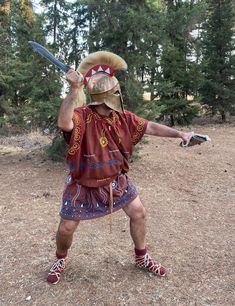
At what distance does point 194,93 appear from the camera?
1391 centimetres

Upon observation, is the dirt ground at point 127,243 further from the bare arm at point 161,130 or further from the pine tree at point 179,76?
the pine tree at point 179,76

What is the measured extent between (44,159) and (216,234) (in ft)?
14.1

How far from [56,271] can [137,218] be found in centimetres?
83

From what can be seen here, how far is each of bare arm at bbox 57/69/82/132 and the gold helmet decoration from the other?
16.8 inches

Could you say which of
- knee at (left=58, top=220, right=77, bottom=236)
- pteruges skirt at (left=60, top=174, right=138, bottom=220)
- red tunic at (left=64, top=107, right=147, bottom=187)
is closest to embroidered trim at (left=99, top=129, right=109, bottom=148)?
red tunic at (left=64, top=107, right=147, bottom=187)

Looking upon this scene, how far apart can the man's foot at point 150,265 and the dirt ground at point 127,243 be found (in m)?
0.06

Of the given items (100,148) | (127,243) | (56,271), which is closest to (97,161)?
(100,148)

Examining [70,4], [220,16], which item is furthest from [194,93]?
[70,4]

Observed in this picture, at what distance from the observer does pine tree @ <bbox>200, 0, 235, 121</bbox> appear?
14180 mm

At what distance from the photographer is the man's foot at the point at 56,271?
10.8 feet

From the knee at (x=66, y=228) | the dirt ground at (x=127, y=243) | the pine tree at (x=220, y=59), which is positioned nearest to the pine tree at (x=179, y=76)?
the pine tree at (x=220, y=59)

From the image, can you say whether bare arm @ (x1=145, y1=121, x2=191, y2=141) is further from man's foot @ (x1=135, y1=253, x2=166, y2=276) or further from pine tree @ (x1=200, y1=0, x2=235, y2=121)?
pine tree @ (x1=200, y1=0, x2=235, y2=121)

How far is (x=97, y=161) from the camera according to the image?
118 inches

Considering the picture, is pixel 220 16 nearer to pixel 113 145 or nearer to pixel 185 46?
pixel 185 46
